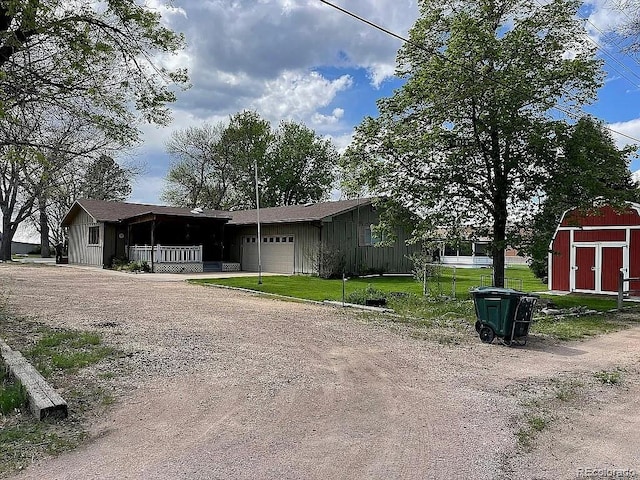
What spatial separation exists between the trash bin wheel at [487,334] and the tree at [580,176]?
5.28 m

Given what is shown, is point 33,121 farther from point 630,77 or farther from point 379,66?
point 630,77

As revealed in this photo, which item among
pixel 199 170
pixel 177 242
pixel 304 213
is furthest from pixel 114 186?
pixel 304 213

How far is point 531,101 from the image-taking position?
1298 centimetres

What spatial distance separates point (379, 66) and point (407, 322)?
28.8 ft

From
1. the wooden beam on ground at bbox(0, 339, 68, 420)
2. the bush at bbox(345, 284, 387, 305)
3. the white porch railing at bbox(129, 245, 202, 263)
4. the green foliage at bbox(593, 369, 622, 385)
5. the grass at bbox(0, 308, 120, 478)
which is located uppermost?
the white porch railing at bbox(129, 245, 202, 263)

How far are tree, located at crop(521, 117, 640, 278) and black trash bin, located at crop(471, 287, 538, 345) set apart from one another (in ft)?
16.2

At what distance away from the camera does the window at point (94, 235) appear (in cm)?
2902

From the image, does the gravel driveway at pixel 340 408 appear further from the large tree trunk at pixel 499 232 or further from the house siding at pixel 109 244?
the house siding at pixel 109 244

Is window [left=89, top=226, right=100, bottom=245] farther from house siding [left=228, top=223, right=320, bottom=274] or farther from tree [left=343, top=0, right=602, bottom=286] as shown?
tree [left=343, top=0, right=602, bottom=286]

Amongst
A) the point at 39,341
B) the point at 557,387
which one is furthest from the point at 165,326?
the point at 557,387

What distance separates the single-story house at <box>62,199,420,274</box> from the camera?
925 inches

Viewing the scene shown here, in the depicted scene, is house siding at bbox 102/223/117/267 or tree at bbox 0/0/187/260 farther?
house siding at bbox 102/223/117/267

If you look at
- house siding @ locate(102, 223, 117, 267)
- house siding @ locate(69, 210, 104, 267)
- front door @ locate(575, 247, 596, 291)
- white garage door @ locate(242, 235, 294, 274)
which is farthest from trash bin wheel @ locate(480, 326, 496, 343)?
house siding @ locate(69, 210, 104, 267)

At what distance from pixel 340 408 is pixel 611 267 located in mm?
Answer: 14588
